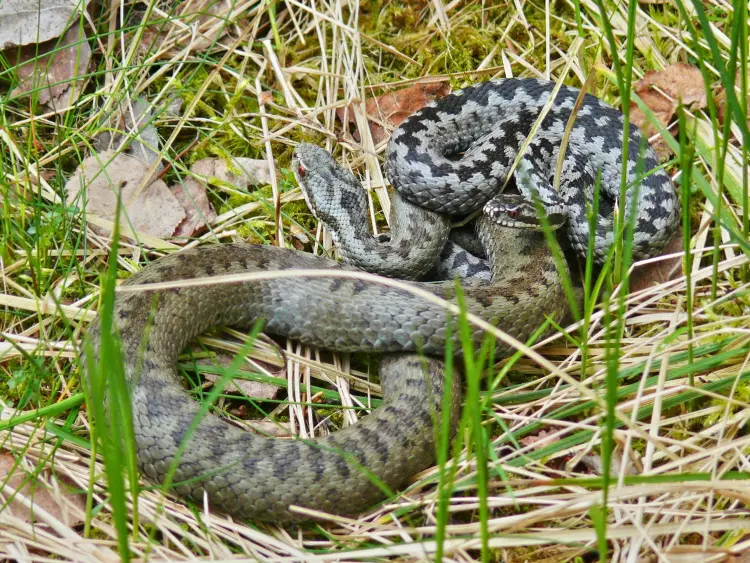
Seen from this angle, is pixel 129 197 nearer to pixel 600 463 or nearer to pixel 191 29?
pixel 191 29

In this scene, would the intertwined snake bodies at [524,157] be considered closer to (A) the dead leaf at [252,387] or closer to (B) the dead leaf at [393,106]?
(B) the dead leaf at [393,106]

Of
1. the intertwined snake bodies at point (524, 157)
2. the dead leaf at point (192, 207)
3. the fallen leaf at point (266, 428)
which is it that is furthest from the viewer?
the dead leaf at point (192, 207)

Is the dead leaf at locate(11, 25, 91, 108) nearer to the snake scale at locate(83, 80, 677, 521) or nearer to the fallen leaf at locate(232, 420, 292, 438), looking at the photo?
the snake scale at locate(83, 80, 677, 521)

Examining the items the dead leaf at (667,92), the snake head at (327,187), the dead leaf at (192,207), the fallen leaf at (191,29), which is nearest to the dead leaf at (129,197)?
the dead leaf at (192,207)

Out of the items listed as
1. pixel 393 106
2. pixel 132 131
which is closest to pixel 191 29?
pixel 132 131

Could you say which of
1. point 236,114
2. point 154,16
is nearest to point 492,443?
point 236,114

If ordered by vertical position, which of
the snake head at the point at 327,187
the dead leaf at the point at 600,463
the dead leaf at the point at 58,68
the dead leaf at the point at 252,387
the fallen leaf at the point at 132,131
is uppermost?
the dead leaf at the point at 58,68

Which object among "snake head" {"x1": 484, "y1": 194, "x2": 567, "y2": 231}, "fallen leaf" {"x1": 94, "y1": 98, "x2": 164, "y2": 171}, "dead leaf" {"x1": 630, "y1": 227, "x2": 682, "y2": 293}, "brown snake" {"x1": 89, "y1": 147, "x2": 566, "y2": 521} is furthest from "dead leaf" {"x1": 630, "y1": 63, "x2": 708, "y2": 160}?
"fallen leaf" {"x1": 94, "y1": 98, "x2": 164, "y2": 171}
